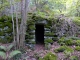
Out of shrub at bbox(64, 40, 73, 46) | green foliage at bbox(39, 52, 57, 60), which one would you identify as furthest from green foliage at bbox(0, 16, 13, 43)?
shrub at bbox(64, 40, 73, 46)

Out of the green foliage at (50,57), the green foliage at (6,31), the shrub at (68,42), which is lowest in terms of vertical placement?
the green foliage at (50,57)

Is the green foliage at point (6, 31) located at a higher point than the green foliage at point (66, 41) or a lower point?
higher

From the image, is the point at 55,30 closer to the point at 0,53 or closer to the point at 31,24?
the point at 31,24

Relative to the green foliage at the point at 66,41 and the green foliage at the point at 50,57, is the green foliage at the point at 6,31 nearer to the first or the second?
the green foliage at the point at 50,57

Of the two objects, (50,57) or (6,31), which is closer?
(50,57)

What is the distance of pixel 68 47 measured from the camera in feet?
19.8

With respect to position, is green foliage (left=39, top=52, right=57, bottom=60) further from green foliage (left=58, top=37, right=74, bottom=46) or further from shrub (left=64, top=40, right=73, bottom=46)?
shrub (left=64, top=40, right=73, bottom=46)

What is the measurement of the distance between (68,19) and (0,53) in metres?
3.72

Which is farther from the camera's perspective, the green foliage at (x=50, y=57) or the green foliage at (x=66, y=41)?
the green foliage at (x=66, y=41)

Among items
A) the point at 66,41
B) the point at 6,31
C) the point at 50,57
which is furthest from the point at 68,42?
the point at 6,31

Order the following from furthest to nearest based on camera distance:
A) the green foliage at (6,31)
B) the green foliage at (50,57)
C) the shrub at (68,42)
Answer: the green foliage at (6,31)
the shrub at (68,42)
the green foliage at (50,57)

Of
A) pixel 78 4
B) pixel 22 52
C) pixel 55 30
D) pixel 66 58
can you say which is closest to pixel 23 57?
pixel 22 52

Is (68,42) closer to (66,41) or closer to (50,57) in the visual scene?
(66,41)

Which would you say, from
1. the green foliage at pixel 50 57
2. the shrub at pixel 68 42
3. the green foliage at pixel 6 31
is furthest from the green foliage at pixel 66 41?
the green foliage at pixel 6 31
